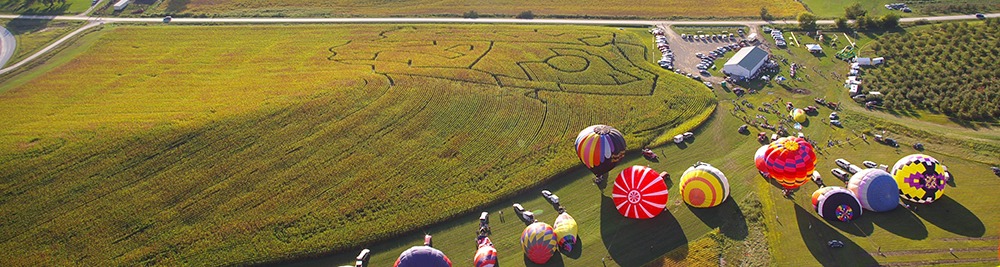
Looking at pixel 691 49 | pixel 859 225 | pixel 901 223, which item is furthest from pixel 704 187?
pixel 691 49

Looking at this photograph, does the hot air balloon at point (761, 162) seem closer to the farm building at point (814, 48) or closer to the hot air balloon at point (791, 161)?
the hot air balloon at point (791, 161)

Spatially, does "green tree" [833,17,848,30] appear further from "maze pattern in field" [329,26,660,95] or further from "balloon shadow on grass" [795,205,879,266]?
"balloon shadow on grass" [795,205,879,266]

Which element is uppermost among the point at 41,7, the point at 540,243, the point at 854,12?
the point at 41,7

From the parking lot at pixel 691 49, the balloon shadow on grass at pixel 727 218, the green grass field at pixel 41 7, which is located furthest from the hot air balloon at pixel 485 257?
the green grass field at pixel 41 7

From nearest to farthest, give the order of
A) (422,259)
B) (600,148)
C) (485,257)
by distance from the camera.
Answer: (422,259)
(485,257)
(600,148)

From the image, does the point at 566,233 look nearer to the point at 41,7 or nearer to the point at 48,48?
the point at 48,48

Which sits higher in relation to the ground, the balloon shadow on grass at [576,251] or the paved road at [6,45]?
the paved road at [6,45]
